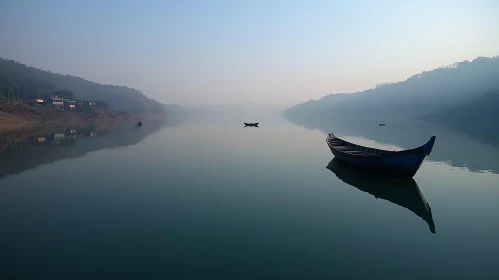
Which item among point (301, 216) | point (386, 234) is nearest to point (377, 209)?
point (386, 234)

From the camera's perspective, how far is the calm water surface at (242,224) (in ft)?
33.7

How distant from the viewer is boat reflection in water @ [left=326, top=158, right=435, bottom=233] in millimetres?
17484

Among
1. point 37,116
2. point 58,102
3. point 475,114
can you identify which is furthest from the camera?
point 475,114

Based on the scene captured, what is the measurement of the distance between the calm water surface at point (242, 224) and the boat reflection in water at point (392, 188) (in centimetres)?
10

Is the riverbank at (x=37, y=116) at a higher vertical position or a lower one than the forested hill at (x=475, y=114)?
lower

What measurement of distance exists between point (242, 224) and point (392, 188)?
45.7 feet

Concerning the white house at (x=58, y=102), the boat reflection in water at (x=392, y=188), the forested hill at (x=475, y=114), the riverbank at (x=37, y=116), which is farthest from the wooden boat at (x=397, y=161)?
the white house at (x=58, y=102)

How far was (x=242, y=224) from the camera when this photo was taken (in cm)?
1412

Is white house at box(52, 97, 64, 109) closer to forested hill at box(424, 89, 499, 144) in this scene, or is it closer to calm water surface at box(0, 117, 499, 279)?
calm water surface at box(0, 117, 499, 279)

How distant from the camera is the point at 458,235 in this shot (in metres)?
13.4

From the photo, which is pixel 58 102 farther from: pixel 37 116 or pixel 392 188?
pixel 392 188

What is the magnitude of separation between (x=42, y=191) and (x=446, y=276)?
23.2m

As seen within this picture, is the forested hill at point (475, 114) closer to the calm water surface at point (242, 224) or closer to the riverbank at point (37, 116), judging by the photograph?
the calm water surface at point (242, 224)

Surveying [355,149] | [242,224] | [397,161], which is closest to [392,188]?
[397,161]
